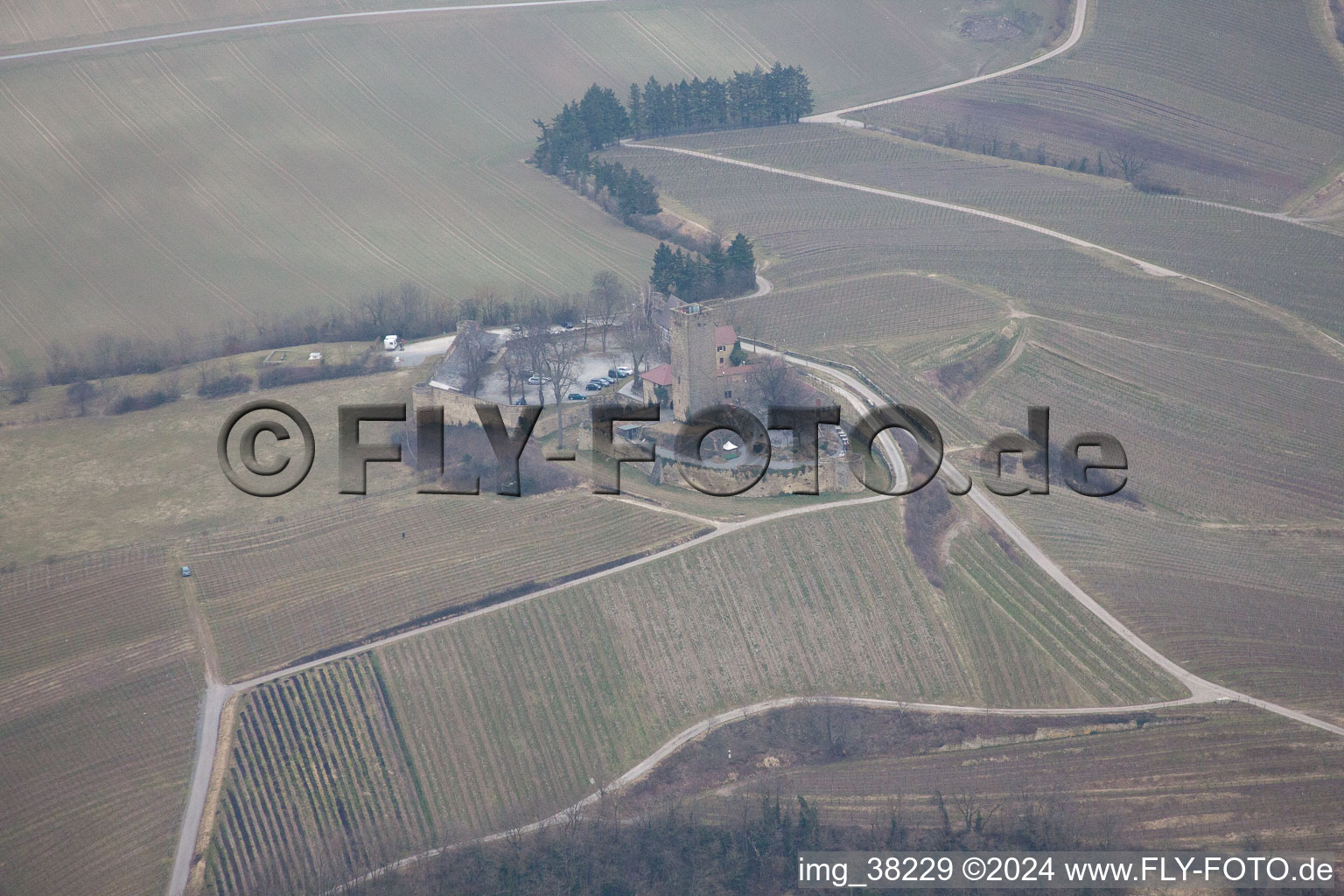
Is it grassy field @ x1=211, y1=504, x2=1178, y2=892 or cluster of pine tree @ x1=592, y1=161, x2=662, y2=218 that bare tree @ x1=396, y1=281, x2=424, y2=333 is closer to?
cluster of pine tree @ x1=592, y1=161, x2=662, y2=218

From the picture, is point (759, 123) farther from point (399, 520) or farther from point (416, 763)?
point (416, 763)

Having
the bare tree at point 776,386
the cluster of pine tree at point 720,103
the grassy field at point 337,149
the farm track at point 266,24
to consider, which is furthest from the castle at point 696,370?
the farm track at point 266,24

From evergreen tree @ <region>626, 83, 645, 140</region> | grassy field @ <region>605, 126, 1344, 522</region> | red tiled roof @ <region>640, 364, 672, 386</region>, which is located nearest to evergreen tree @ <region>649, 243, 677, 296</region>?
grassy field @ <region>605, 126, 1344, 522</region>

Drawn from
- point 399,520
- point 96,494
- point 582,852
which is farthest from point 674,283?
point 582,852

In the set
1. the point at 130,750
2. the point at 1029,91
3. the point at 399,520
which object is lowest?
the point at 130,750

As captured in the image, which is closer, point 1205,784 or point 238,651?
point 1205,784

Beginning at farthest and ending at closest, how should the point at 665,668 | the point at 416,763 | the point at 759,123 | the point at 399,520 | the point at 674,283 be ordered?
the point at 759,123
the point at 674,283
the point at 399,520
the point at 665,668
the point at 416,763

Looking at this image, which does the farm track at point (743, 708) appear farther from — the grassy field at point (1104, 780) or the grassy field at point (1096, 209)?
the grassy field at point (1096, 209)
